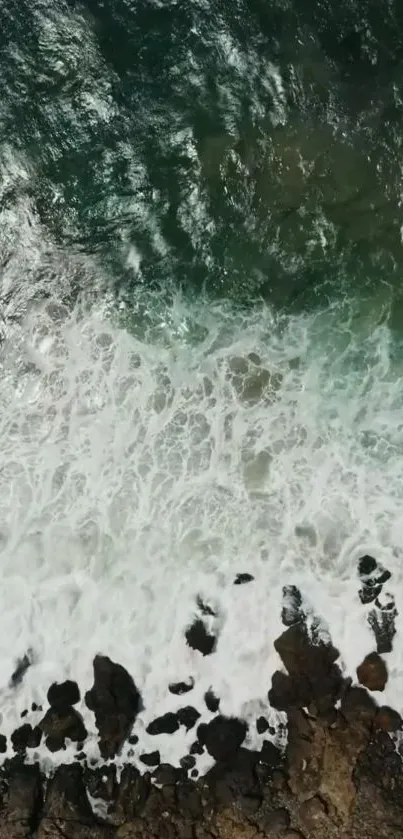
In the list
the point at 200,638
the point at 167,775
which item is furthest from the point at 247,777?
the point at 200,638

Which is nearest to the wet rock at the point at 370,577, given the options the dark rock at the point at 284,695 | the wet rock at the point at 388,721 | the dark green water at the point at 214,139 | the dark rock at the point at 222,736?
the wet rock at the point at 388,721

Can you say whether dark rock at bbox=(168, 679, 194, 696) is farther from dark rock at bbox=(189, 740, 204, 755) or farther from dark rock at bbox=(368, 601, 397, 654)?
dark rock at bbox=(368, 601, 397, 654)

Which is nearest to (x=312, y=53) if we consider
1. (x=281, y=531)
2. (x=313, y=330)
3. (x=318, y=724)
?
(x=313, y=330)

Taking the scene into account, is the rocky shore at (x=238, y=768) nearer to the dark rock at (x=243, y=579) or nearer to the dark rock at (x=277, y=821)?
the dark rock at (x=277, y=821)

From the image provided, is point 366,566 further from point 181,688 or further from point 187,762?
point 187,762

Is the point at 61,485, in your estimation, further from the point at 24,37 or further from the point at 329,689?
the point at 24,37

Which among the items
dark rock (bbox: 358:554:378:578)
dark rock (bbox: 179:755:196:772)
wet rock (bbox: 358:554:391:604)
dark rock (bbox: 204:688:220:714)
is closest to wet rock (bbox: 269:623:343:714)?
dark rock (bbox: 204:688:220:714)

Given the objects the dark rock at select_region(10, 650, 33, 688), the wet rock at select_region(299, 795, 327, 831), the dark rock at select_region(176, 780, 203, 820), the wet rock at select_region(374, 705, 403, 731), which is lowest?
the wet rock at select_region(299, 795, 327, 831)
